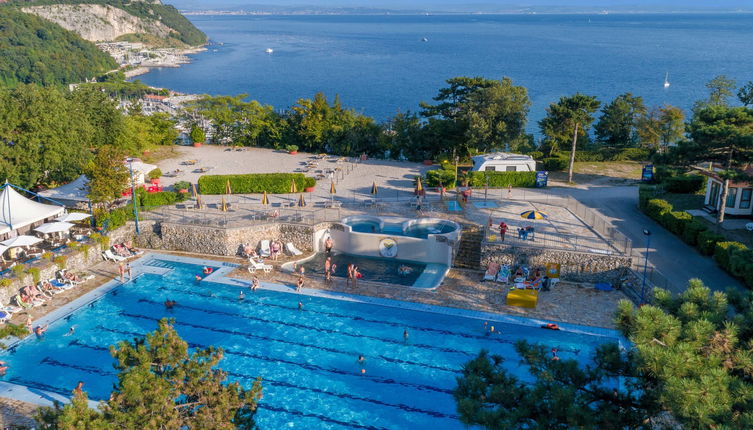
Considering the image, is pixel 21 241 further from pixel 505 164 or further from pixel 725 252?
pixel 725 252

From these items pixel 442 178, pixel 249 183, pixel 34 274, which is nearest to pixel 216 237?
pixel 249 183

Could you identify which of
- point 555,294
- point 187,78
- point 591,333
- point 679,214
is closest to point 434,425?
point 591,333

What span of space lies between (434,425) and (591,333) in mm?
7543

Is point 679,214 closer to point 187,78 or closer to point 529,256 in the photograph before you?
point 529,256

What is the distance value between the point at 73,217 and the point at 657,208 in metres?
29.4

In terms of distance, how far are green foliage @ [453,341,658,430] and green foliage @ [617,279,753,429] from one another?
1.77 feet

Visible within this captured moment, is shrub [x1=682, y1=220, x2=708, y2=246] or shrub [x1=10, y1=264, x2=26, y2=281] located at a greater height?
shrub [x1=682, y1=220, x2=708, y2=246]

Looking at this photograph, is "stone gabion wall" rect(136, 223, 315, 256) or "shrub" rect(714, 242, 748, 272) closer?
"shrub" rect(714, 242, 748, 272)

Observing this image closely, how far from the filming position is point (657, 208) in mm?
29344

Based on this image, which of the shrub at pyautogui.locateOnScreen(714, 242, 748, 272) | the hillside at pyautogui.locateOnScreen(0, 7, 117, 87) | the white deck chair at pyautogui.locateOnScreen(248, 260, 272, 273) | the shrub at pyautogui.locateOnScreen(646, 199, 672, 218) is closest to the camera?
the shrub at pyautogui.locateOnScreen(714, 242, 748, 272)

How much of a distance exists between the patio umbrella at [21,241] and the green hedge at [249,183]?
9.56 meters

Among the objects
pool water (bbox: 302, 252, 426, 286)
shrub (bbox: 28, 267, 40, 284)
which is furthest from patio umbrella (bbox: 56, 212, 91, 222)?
Answer: pool water (bbox: 302, 252, 426, 286)

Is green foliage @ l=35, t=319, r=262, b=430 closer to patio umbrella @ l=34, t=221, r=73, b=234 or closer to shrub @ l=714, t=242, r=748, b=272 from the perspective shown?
patio umbrella @ l=34, t=221, r=73, b=234

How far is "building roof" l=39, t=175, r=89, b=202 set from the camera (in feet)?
99.9
